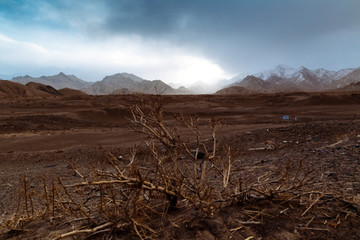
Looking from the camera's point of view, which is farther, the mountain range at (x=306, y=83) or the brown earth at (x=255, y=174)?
the mountain range at (x=306, y=83)

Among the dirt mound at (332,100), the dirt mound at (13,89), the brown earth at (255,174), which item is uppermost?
the dirt mound at (13,89)

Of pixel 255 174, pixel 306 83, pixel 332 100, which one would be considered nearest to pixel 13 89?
pixel 255 174

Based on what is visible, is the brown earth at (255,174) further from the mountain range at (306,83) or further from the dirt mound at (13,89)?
the mountain range at (306,83)

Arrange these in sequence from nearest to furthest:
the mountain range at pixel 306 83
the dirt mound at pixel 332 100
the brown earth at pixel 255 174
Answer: the brown earth at pixel 255 174
the dirt mound at pixel 332 100
the mountain range at pixel 306 83

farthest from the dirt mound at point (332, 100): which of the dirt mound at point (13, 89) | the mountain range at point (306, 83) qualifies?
the mountain range at point (306, 83)

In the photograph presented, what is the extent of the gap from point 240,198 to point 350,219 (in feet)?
3.23

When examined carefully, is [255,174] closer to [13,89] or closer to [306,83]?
[13,89]

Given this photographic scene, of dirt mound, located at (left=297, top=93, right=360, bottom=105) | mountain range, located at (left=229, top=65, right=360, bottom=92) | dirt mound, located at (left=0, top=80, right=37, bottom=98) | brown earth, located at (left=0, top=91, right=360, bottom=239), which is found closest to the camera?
brown earth, located at (left=0, top=91, right=360, bottom=239)

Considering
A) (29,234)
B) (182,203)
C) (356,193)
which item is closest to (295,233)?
(182,203)

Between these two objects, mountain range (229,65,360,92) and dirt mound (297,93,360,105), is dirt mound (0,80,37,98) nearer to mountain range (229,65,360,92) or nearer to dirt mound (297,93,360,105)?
dirt mound (297,93,360,105)

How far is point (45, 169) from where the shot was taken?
666 cm

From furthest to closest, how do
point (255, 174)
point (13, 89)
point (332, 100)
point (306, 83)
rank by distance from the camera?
point (306, 83) < point (13, 89) < point (332, 100) < point (255, 174)

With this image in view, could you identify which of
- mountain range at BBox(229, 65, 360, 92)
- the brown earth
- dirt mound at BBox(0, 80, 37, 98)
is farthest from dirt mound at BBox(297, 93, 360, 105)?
mountain range at BBox(229, 65, 360, 92)

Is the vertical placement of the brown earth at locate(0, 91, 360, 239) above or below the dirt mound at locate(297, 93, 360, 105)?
below
